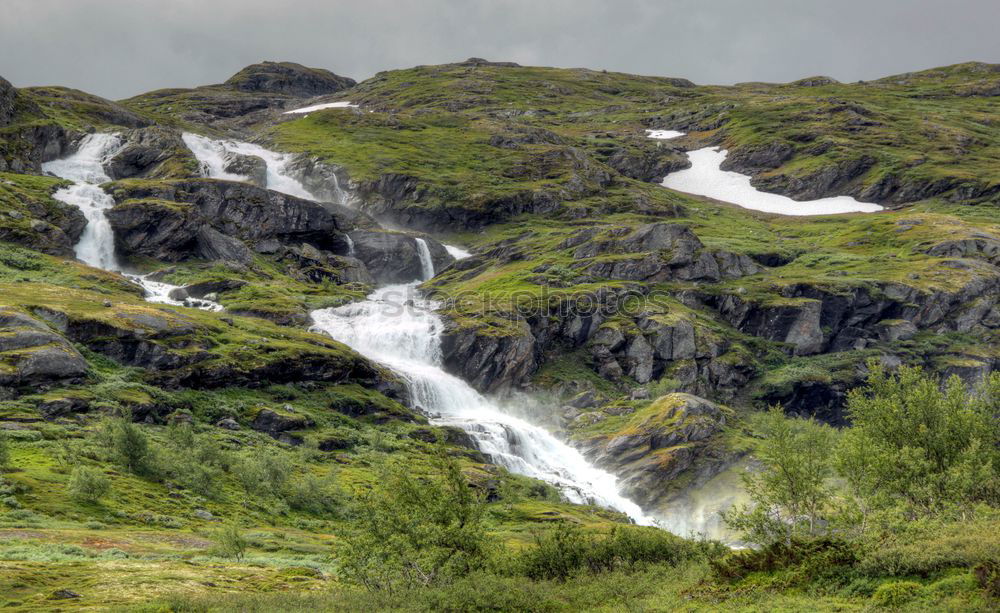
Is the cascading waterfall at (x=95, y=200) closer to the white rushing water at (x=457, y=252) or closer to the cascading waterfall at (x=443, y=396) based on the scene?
the cascading waterfall at (x=443, y=396)

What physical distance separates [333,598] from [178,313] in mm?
66809

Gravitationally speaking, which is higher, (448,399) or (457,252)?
(457,252)

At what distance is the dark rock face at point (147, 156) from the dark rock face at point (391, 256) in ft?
140

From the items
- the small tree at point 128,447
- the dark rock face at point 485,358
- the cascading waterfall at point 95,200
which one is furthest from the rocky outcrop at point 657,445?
the cascading waterfall at point 95,200

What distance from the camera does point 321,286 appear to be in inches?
4786

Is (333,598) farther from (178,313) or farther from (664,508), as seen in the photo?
(178,313)

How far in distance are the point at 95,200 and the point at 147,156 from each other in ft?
108

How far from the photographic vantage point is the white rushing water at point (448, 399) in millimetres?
76500

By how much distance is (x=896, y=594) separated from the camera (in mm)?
19750

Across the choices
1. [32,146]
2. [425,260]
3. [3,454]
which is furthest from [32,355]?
[32,146]

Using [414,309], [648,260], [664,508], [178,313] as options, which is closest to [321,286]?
[414,309]

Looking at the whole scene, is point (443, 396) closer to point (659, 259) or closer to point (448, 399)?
point (448, 399)

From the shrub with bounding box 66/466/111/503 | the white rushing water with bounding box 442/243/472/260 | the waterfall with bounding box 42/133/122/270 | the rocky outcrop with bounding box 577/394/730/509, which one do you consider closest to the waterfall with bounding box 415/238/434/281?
the white rushing water with bounding box 442/243/472/260

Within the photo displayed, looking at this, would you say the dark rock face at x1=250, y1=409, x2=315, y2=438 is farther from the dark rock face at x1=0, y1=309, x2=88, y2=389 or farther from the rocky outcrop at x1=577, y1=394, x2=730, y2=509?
the rocky outcrop at x1=577, y1=394, x2=730, y2=509
